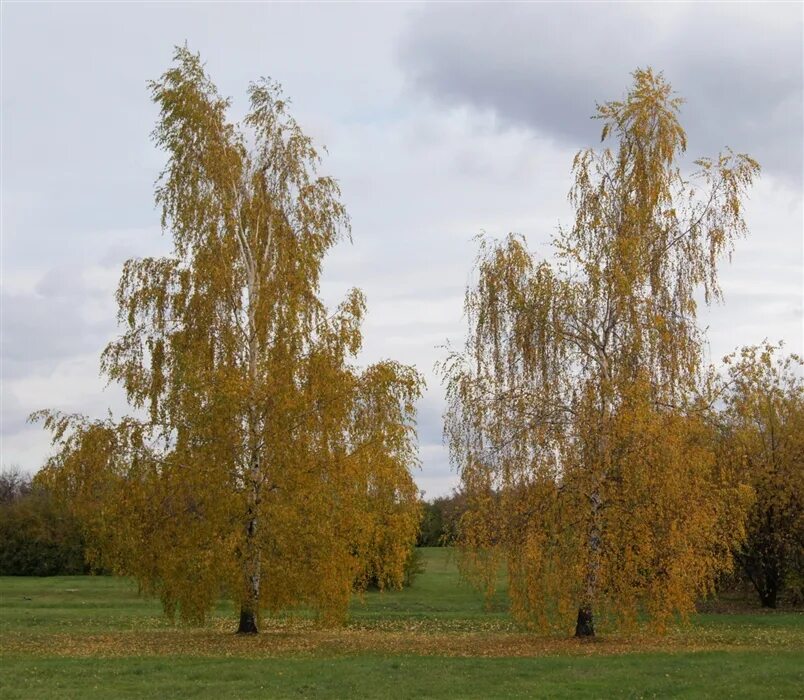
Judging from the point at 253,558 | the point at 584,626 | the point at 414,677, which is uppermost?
the point at 253,558

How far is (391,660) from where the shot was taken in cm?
2236

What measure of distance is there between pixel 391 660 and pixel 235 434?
23.2 feet

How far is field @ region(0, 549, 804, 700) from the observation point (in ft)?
60.2

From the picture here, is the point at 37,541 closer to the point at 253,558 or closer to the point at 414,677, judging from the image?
the point at 253,558

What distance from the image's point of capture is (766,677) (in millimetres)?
19547

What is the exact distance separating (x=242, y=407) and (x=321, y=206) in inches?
281

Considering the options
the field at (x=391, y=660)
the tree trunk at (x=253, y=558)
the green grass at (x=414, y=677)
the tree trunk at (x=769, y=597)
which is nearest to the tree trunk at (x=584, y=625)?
the field at (x=391, y=660)

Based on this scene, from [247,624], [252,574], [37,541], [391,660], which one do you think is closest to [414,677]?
[391,660]

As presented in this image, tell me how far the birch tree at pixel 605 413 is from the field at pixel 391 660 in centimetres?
165

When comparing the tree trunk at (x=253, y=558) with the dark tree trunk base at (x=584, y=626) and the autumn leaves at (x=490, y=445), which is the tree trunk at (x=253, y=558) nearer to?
the autumn leaves at (x=490, y=445)

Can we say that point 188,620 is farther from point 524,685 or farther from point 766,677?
point 766,677

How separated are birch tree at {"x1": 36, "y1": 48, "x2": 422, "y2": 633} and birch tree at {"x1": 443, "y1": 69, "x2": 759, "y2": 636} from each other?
266 centimetres

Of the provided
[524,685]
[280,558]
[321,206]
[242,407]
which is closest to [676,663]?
[524,685]

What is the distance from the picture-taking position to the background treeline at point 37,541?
62.3 meters
